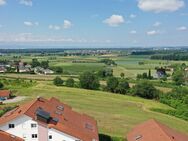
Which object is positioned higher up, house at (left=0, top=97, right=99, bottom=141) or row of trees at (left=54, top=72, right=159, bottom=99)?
house at (left=0, top=97, right=99, bottom=141)

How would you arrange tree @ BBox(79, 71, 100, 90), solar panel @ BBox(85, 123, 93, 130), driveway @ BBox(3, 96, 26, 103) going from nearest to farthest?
solar panel @ BBox(85, 123, 93, 130) < driveway @ BBox(3, 96, 26, 103) < tree @ BBox(79, 71, 100, 90)

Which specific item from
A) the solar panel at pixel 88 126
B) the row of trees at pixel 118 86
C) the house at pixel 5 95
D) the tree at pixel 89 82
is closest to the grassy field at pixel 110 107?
the row of trees at pixel 118 86

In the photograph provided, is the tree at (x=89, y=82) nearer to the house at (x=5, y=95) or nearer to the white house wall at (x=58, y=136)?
the house at (x=5, y=95)

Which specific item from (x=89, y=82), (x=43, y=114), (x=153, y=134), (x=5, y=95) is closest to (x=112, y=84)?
(x=89, y=82)

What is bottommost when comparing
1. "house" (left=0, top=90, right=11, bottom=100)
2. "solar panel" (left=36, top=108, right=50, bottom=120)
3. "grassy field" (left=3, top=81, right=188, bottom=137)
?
"grassy field" (left=3, top=81, right=188, bottom=137)

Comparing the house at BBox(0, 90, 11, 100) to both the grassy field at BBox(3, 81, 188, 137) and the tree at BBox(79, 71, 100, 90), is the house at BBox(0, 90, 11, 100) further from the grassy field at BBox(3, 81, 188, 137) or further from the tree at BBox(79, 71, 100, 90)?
the tree at BBox(79, 71, 100, 90)

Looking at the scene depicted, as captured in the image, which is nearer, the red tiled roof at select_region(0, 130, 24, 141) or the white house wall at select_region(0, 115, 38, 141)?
the red tiled roof at select_region(0, 130, 24, 141)

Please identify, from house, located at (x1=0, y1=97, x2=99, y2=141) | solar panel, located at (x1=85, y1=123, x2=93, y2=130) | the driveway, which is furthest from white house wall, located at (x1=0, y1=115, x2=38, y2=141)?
the driveway

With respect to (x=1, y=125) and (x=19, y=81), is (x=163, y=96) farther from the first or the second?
(x=1, y=125)

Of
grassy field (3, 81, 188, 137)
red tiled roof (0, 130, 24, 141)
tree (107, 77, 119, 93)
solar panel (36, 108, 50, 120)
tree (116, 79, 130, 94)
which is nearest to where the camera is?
red tiled roof (0, 130, 24, 141)

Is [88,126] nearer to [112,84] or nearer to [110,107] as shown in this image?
[110,107]
